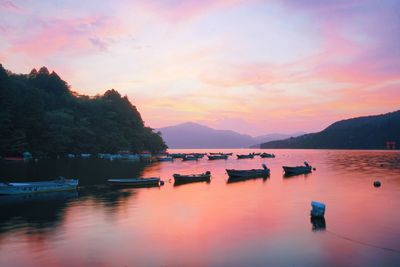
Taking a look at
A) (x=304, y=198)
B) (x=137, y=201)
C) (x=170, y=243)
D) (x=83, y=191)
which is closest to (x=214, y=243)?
(x=170, y=243)

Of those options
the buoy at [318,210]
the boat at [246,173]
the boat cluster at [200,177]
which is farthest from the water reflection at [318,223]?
the boat at [246,173]

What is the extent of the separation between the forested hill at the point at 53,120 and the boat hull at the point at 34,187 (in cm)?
6962

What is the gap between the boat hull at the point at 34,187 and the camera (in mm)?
46188

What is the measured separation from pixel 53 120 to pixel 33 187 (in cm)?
10359

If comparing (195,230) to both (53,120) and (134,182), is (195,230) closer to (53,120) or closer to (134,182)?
(134,182)

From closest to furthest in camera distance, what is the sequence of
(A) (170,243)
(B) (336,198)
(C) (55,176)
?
1. (A) (170,243)
2. (B) (336,198)
3. (C) (55,176)

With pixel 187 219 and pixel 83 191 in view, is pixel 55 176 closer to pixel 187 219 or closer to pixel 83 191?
pixel 83 191

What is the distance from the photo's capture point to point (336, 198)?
2008 inches

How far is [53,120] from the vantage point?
143m

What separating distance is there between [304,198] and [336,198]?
4.69 meters

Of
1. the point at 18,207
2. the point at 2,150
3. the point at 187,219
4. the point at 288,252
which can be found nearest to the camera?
the point at 288,252

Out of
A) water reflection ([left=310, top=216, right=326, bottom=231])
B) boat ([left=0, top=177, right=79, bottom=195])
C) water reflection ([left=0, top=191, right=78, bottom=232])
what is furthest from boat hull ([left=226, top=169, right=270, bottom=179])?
water reflection ([left=310, top=216, right=326, bottom=231])

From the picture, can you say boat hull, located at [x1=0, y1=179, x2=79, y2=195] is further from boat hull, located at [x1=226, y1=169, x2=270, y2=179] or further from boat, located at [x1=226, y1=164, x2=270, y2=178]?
boat hull, located at [x1=226, y1=169, x2=270, y2=179]

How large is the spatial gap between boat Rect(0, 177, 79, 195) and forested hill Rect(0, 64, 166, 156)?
228ft
